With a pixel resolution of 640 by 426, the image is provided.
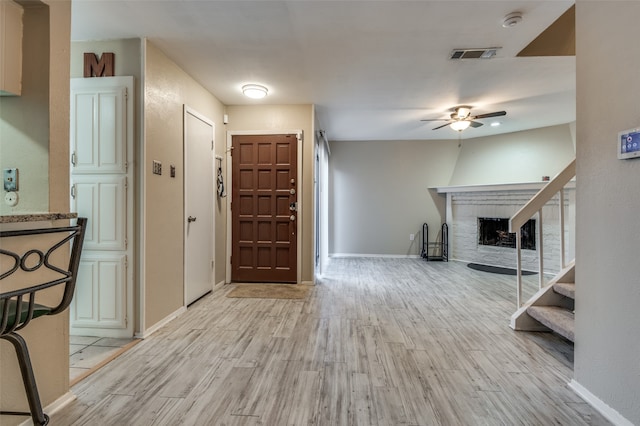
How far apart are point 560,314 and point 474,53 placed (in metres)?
2.33

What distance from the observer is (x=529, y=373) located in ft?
6.50

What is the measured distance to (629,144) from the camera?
4.73 ft

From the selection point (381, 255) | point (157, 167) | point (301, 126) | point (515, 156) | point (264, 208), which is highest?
point (301, 126)

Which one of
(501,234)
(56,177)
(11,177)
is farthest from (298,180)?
(501,234)

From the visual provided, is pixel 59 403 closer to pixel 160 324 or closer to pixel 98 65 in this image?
pixel 160 324

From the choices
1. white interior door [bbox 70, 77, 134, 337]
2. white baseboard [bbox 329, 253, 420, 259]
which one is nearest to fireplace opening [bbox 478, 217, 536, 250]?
white baseboard [bbox 329, 253, 420, 259]

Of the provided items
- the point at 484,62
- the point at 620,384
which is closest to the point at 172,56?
the point at 484,62

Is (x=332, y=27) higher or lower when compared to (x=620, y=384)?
higher

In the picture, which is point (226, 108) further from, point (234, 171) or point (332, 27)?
point (332, 27)

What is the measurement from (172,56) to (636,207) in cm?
348

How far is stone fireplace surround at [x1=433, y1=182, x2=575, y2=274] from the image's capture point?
496 cm

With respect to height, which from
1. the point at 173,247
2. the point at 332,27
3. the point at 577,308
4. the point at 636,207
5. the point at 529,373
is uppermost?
the point at 332,27

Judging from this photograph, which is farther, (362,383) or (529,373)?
(529,373)

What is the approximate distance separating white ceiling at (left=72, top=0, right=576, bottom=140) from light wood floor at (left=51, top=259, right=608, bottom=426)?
96.1 inches
